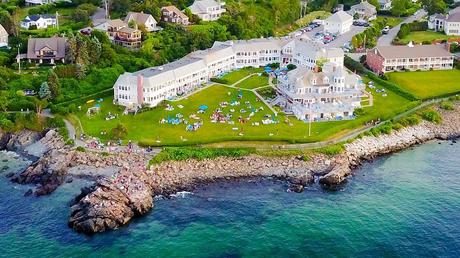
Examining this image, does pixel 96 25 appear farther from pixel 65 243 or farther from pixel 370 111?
pixel 65 243

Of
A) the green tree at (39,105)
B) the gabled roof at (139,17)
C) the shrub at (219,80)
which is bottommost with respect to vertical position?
the green tree at (39,105)

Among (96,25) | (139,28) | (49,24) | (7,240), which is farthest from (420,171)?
(49,24)

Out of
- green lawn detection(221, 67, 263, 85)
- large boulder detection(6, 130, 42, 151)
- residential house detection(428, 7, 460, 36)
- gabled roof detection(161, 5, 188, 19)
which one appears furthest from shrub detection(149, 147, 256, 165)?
residential house detection(428, 7, 460, 36)

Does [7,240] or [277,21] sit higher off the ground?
[277,21]

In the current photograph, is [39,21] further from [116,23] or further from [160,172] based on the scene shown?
[160,172]

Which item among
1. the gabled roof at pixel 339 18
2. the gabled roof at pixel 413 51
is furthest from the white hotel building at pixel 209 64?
the gabled roof at pixel 339 18

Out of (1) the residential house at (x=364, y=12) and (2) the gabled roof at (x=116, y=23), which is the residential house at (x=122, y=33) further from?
(1) the residential house at (x=364, y=12)
